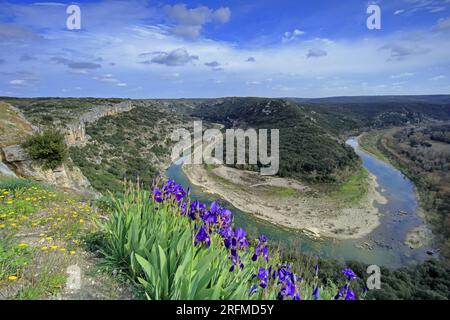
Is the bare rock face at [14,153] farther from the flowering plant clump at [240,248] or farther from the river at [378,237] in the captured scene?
the river at [378,237]

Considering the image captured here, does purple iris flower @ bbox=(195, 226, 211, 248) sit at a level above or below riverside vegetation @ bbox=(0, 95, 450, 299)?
above

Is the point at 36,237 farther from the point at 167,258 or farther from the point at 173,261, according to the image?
the point at 173,261

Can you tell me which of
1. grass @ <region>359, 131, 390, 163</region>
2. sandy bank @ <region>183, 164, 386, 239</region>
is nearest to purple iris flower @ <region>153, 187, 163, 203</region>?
sandy bank @ <region>183, 164, 386, 239</region>

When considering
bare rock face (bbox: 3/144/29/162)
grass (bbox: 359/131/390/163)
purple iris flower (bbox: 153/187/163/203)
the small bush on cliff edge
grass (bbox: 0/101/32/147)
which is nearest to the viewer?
purple iris flower (bbox: 153/187/163/203)

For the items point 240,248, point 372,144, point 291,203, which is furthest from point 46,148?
point 372,144

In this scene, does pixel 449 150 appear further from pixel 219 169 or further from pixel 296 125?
pixel 219 169

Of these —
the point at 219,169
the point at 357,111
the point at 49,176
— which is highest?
the point at 357,111

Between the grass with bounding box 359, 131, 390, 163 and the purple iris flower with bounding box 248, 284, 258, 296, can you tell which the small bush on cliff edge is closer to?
the purple iris flower with bounding box 248, 284, 258, 296
